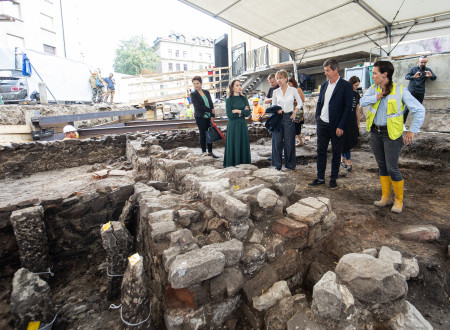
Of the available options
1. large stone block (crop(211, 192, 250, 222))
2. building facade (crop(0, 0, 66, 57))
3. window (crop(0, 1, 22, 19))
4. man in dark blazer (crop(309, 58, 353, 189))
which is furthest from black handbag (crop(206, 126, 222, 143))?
window (crop(0, 1, 22, 19))

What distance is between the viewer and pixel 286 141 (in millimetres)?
4301

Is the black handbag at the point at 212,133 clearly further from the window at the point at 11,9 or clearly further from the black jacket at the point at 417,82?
the window at the point at 11,9

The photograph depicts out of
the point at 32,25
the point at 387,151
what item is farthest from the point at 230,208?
the point at 32,25

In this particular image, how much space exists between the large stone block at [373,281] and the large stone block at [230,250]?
0.76m

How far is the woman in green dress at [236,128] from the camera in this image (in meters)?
3.98

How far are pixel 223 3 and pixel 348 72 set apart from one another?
5978mm

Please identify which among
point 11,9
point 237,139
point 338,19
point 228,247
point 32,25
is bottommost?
point 228,247

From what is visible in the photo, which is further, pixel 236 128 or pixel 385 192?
pixel 236 128

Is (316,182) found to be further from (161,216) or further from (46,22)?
(46,22)

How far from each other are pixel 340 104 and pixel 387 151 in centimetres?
93

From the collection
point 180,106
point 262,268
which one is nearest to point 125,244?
point 262,268

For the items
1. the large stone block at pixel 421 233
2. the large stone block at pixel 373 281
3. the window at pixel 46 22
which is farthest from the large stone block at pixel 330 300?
the window at pixel 46 22

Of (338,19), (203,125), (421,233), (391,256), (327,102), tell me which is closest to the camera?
(391,256)

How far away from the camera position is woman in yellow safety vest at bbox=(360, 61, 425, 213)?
8.69 ft
